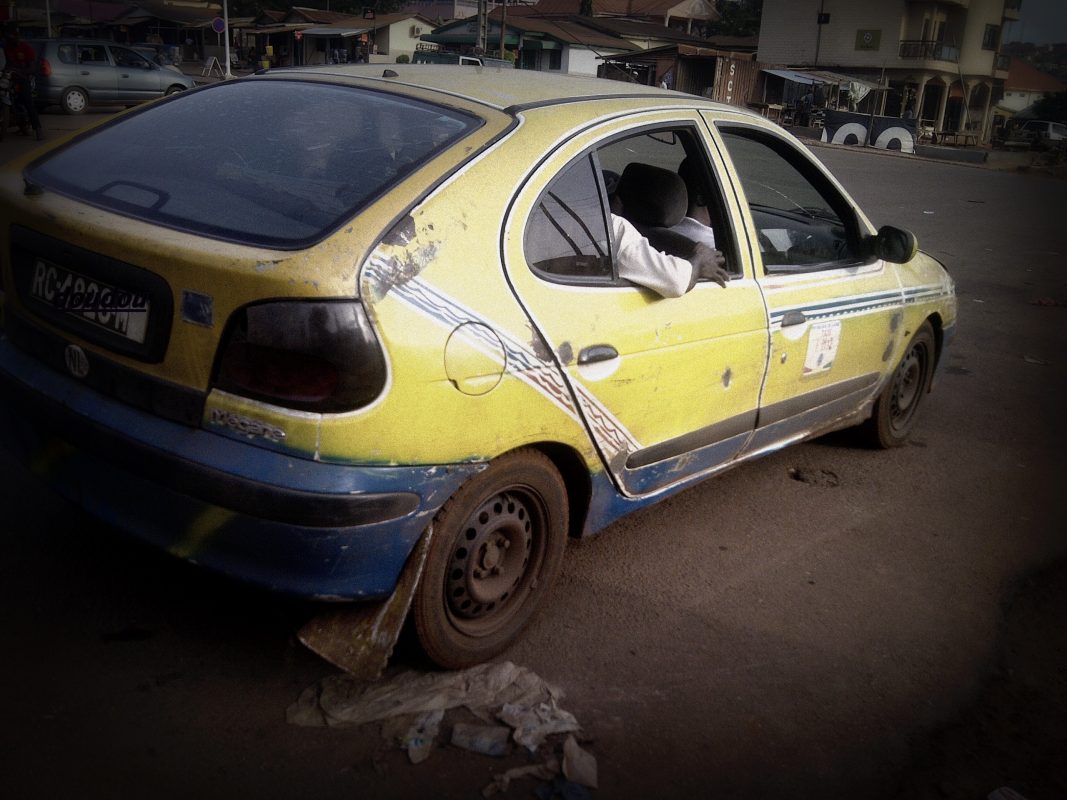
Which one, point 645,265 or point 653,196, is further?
point 653,196

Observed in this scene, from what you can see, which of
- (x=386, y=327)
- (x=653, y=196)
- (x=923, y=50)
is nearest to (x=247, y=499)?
(x=386, y=327)

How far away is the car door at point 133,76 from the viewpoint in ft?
71.2

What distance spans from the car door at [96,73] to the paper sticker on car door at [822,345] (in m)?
20.7

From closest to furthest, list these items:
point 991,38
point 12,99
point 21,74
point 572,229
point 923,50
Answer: point 572,229, point 21,74, point 12,99, point 923,50, point 991,38

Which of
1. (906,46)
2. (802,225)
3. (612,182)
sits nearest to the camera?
(612,182)

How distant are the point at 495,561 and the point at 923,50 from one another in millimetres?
53134

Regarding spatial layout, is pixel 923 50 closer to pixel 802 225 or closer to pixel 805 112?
pixel 805 112

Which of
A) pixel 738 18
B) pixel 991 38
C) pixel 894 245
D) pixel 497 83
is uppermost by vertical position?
pixel 738 18

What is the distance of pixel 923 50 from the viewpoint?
49000mm

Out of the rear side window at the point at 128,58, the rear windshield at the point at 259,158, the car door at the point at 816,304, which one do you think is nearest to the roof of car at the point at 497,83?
the rear windshield at the point at 259,158

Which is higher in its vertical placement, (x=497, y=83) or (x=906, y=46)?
(x=906, y=46)

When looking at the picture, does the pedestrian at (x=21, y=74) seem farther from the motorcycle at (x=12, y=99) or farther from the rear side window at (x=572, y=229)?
the rear side window at (x=572, y=229)

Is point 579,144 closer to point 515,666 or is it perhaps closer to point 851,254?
point 515,666

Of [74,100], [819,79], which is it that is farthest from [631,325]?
[819,79]
